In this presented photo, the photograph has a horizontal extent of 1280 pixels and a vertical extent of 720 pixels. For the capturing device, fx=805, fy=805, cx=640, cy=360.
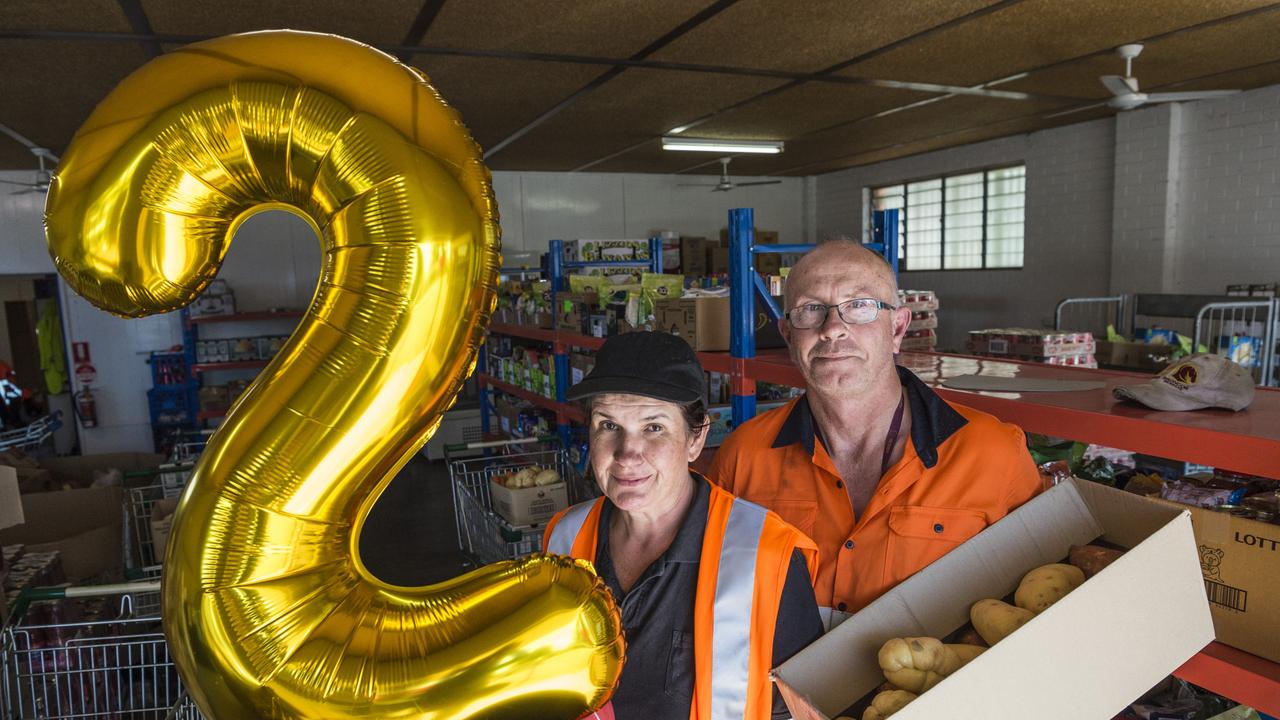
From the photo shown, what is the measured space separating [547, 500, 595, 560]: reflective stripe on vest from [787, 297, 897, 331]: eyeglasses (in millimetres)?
632

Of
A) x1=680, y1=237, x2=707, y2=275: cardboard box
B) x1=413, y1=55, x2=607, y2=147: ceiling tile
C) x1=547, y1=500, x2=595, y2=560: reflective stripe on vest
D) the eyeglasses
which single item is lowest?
x1=547, y1=500, x2=595, y2=560: reflective stripe on vest

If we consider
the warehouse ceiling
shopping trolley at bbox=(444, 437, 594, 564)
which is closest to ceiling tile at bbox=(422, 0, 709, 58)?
the warehouse ceiling

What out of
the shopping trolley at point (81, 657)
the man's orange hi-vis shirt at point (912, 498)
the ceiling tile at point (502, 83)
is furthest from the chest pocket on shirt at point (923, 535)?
the ceiling tile at point (502, 83)

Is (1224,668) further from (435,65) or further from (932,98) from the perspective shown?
(932,98)

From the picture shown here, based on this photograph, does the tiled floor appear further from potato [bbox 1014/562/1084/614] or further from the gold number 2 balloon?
the gold number 2 balloon

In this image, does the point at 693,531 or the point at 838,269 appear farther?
the point at 838,269

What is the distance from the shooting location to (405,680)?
44 centimetres

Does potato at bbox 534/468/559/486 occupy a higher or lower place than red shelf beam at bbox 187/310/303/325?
lower

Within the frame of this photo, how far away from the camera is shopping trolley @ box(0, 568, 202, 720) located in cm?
234

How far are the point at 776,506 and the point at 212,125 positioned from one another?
1.59 metres

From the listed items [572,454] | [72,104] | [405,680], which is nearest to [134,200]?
[405,680]

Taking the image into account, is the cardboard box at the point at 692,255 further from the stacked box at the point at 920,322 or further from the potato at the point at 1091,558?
the potato at the point at 1091,558

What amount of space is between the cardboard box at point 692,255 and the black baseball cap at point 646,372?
10389mm

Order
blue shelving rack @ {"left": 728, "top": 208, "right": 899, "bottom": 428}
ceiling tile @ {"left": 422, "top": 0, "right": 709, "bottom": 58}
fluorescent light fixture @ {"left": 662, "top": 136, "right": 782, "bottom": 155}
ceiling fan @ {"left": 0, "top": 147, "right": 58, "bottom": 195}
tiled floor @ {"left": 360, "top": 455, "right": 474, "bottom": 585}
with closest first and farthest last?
blue shelving rack @ {"left": 728, "top": 208, "right": 899, "bottom": 428} < ceiling tile @ {"left": 422, "top": 0, "right": 709, "bottom": 58} < tiled floor @ {"left": 360, "top": 455, "right": 474, "bottom": 585} < ceiling fan @ {"left": 0, "top": 147, "right": 58, "bottom": 195} < fluorescent light fixture @ {"left": 662, "top": 136, "right": 782, "bottom": 155}
